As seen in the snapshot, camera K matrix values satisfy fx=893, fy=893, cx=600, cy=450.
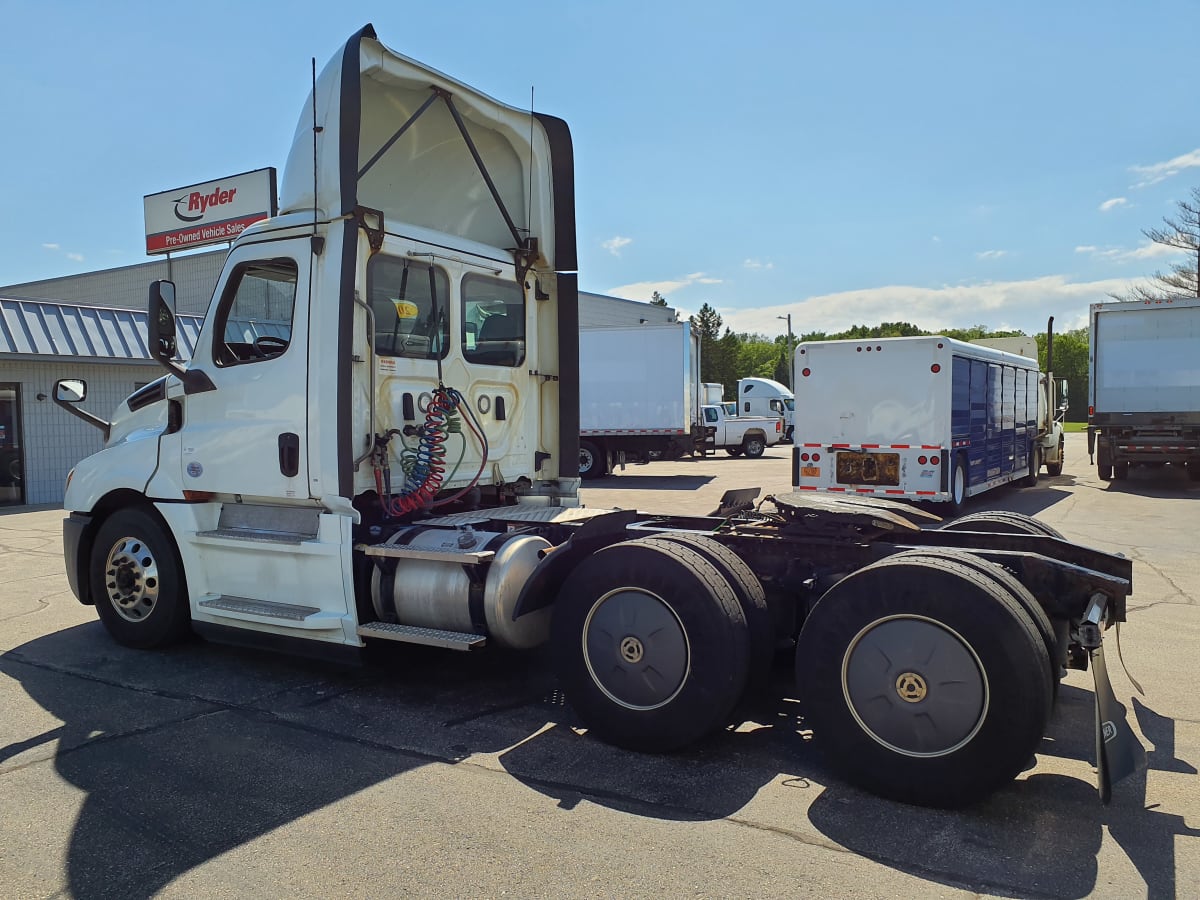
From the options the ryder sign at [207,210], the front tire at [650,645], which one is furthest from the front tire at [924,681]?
the ryder sign at [207,210]

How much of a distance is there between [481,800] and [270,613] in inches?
88.1

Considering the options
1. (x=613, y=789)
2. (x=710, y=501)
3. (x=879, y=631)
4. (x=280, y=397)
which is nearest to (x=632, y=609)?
(x=613, y=789)

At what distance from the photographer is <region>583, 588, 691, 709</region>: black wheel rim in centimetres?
430

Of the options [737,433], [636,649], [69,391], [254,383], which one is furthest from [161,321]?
[737,433]

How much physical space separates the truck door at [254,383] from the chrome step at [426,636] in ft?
3.08

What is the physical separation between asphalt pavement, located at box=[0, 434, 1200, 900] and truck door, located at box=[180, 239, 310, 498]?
52.7 inches

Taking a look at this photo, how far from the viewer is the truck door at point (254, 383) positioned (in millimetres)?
5480

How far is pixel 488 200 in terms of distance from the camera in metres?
6.92

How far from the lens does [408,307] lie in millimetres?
5828

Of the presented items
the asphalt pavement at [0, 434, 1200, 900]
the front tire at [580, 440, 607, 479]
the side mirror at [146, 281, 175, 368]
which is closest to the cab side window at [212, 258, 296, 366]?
the side mirror at [146, 281, 175, 368]

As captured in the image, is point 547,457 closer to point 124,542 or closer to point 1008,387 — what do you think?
point 124,542

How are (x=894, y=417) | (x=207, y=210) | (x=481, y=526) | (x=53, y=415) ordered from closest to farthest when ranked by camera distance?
(x=481, y=526) < (x=894, y=417) < (x=53, y=415) < (x=207, y=210)

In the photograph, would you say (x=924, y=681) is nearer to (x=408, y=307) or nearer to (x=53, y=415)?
(x=408, y=307)

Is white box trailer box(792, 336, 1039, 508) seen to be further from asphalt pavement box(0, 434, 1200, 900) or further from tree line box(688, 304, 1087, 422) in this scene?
tree line box(688, 304, 1087, 422)
